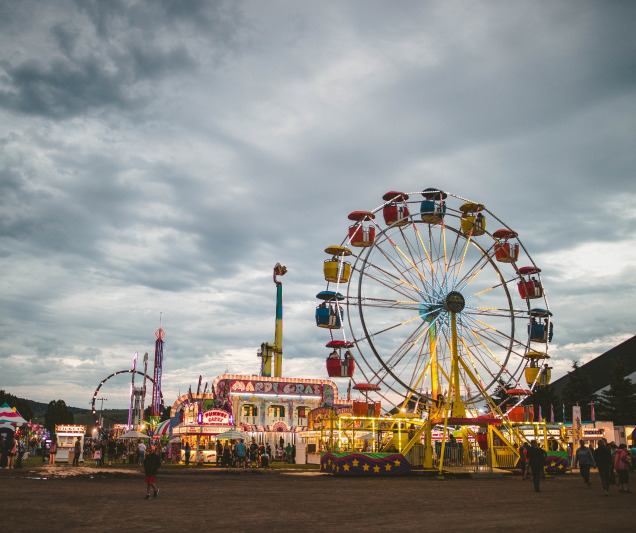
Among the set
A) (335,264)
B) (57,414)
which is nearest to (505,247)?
(335,264)

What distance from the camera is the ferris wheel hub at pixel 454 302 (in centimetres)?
2500

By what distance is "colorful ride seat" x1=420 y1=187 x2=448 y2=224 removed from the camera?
26.8 metres

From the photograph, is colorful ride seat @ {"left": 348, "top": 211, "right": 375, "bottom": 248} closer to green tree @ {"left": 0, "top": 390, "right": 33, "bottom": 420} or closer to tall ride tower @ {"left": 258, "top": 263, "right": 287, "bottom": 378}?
tall ride tower @ {"left": 258, "top": 263, "right": 287, "bottom": 378}

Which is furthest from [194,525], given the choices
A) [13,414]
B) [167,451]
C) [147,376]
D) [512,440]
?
[147,376]

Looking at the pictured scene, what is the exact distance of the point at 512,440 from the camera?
26953 mm

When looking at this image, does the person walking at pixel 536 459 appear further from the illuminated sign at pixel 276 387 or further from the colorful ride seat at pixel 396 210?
the illuminated sign at pixel 276 387

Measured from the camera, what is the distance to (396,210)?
2698cm

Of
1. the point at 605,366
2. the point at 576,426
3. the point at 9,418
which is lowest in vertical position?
the point at 576,426

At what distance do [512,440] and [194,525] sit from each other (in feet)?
68.5

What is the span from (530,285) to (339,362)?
32.9 feet

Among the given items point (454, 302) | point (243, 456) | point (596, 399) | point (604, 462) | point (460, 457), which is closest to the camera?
point (604, 462)

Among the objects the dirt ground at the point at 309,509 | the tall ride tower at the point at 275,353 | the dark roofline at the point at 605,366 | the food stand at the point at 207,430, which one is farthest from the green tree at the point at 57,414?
the dirt ground at the point at 309,509

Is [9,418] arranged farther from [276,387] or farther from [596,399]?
[596,399]

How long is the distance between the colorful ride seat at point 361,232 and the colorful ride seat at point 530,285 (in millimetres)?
7516
